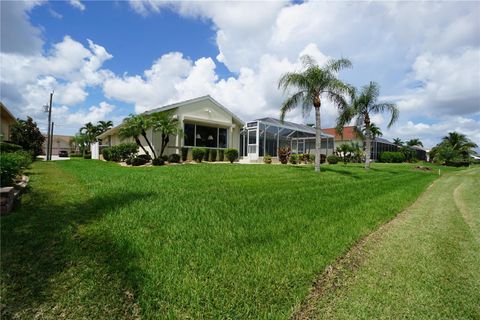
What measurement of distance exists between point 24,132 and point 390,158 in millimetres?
50050

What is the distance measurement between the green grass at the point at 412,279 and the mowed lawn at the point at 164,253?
401 millimetres

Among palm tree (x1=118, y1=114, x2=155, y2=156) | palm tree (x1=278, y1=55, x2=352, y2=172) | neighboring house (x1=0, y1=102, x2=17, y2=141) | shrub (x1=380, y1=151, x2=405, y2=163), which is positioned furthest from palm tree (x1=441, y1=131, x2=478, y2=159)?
neighboring house (x1=0, y1=102, x2=17, y2=141)

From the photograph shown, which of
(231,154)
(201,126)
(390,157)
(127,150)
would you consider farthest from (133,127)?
(390,157)

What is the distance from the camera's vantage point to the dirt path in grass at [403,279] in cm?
272

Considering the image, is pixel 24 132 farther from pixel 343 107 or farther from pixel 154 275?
pixel 154 275

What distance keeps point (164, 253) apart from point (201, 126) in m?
18.8

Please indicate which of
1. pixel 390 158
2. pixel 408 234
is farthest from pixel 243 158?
pixel 390 158

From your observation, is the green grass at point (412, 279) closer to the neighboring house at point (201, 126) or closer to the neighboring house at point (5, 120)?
the neighboring house at point (201, 126)

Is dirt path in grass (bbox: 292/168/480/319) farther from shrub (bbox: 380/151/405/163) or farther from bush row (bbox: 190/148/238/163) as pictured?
shrub (bbox: 380/151/405/163)

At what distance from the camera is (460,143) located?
45.3 metres

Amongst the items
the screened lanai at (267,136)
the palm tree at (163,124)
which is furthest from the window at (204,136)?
the screened lanai at (267,136)

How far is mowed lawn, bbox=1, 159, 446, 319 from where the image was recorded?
8.39ft

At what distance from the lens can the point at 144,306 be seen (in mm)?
2516

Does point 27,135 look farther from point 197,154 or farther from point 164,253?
point 164,253
